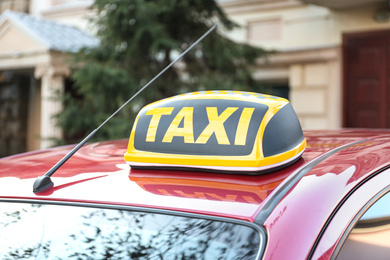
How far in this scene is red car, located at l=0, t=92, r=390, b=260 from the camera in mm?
1025

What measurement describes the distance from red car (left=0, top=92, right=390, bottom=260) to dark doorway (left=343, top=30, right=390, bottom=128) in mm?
6797

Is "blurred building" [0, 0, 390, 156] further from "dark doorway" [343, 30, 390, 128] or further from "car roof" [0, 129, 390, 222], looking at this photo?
"car roof" [0, 129, 390, 222]

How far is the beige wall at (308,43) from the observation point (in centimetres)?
809

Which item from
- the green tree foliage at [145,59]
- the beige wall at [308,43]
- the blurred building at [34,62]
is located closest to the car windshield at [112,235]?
the green tree foliage at [145,59]

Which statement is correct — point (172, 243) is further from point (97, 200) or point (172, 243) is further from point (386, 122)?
point (386, 122)

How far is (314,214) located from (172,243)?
303mm

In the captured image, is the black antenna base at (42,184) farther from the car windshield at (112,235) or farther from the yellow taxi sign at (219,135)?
the yellow taxi sign at (219,135)

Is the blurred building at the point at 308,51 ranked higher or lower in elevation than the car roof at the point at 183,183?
higher

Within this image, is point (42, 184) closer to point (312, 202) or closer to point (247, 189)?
point (247, 189)

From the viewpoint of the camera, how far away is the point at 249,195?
1077 mm

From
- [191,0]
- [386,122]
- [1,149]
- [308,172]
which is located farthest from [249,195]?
[1,149]

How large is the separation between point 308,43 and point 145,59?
2775mm

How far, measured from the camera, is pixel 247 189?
110cm

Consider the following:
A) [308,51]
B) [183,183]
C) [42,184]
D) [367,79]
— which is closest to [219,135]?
[183,183]
